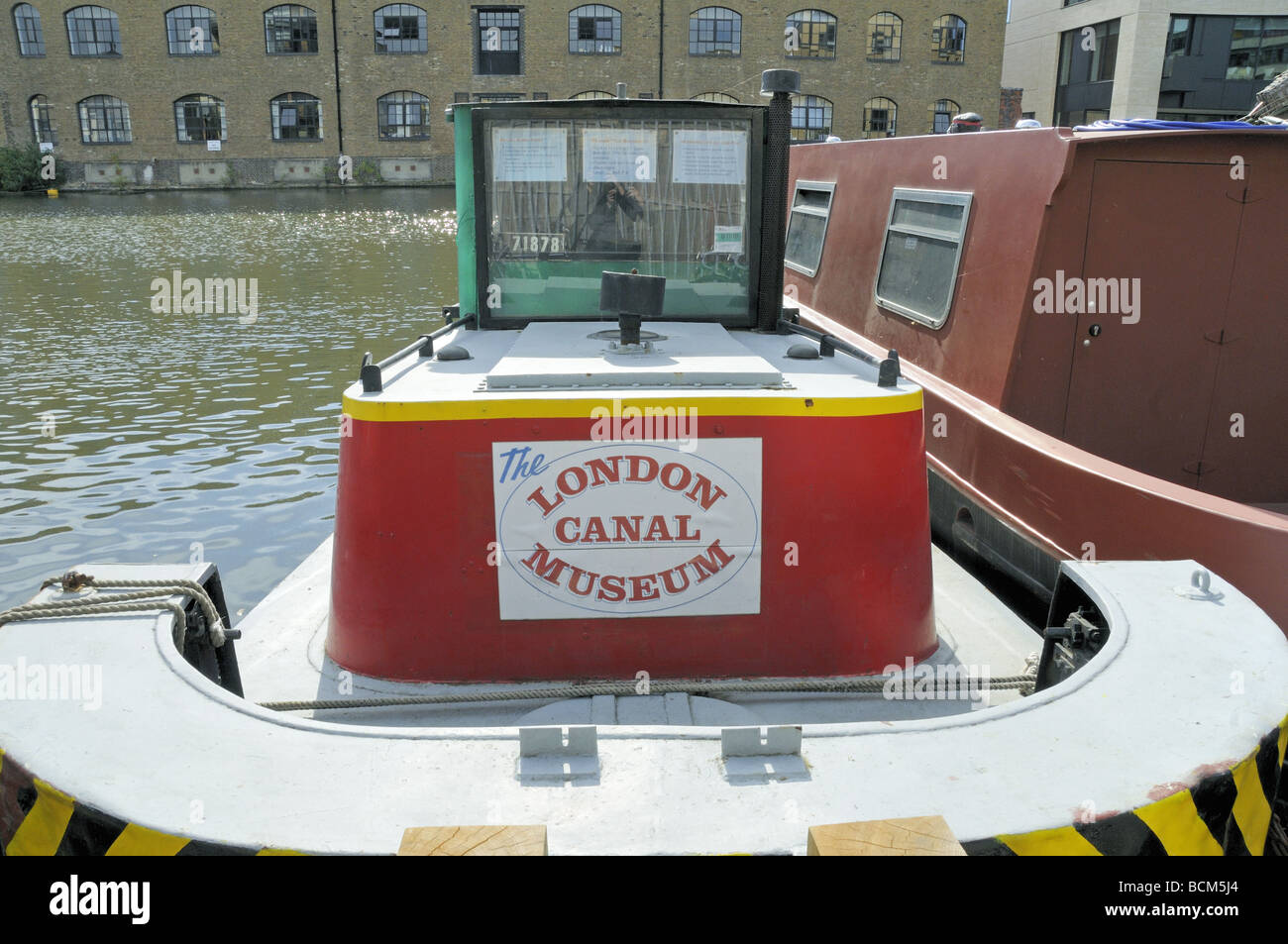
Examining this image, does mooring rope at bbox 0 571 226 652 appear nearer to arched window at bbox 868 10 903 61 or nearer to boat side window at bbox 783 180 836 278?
boat side window at bbox 783 180 836 278

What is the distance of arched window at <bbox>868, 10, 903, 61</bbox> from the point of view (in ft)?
129

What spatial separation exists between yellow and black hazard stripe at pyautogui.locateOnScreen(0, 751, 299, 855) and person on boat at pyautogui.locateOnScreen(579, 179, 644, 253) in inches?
115

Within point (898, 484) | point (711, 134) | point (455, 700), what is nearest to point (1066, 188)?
point (711, 134)

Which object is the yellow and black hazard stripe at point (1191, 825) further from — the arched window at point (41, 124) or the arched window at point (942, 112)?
the arched window at point (41, 124)

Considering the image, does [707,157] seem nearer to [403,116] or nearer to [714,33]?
[714,33]

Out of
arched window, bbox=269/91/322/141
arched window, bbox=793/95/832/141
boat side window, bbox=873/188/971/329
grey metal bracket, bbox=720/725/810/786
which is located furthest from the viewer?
arched window, bbox=793/95/832/141

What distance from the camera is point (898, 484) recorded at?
3.19m

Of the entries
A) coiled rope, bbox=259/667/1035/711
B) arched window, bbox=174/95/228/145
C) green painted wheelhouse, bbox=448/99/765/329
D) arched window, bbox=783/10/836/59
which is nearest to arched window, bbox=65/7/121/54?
arched window, bbox=174/95/228/145

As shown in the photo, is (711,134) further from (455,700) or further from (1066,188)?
(455,700)

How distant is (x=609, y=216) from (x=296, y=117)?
39.2 meters

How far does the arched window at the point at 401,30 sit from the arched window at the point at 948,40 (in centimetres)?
1951

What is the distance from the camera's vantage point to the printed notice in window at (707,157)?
4160 mm

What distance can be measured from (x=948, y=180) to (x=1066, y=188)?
117 centimetres

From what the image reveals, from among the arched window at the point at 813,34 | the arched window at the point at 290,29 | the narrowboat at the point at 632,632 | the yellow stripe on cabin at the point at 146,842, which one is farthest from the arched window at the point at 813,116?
the yellow stripe on cabin at the point at 146,842
